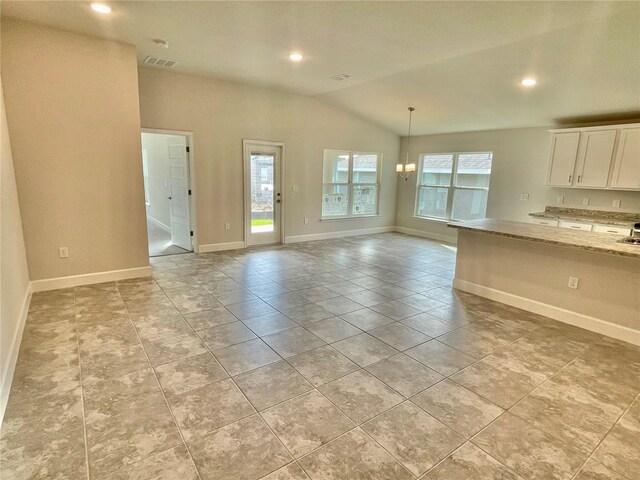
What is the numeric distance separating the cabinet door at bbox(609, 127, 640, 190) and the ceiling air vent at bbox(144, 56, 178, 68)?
20.9 feet

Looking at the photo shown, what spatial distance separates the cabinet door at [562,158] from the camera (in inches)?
208

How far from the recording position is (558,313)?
3.54 metres

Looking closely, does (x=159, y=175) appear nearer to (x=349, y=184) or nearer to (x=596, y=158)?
(x=349, y=184)

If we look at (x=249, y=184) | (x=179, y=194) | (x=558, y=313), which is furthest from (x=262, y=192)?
(x=558, y=313)

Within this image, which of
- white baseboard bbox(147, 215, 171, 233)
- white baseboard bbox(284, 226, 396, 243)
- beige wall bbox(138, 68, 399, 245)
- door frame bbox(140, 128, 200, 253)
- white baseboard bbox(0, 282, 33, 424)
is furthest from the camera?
white baseboard bbox(147, 215, 171, 233)

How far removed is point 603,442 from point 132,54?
560 centimetres

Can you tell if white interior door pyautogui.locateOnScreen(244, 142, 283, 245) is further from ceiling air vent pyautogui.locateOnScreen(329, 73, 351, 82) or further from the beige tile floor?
the beige tile floor

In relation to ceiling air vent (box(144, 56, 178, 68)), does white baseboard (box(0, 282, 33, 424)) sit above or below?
below

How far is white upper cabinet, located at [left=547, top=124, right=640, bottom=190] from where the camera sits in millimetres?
4734

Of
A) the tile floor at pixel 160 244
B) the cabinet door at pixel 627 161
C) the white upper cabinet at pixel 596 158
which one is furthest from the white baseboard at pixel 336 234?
the cabinet door at pixel 627 161

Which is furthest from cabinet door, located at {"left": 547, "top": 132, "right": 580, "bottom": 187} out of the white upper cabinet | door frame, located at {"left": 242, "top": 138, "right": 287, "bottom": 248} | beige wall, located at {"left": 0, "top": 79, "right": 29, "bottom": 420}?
beige wall, located at {"left": 0, "top": 79, "right": 29, "bottom": 420}

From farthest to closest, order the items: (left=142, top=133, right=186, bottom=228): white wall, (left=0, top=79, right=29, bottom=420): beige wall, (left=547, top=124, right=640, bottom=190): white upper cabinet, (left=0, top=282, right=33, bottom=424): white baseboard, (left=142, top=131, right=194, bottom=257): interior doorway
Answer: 1. (left=142, top=133, right=186, bottom=228): white wall
2. (left=142, top=131, right=194, bottom=257): interior doorway
3. (left=547, top=124, right=640, bottom=190): white upper cabinet
4. (left=0, top=79, right=29, bottom=420): beige wall
5. (left=0, top=282, right=33, bottom=424): white baseboard

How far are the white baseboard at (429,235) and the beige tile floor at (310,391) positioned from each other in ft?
12.2

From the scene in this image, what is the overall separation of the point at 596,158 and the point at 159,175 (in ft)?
26.5
